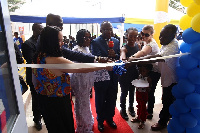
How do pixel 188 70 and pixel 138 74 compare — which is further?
pixel 138 74

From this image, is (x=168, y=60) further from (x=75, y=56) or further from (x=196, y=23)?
(x=75, y=56)

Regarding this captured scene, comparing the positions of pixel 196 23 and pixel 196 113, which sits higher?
pixel 196 23

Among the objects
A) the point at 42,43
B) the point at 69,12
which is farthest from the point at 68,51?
the point at 69,12

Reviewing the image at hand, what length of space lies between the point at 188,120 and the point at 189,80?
541mm

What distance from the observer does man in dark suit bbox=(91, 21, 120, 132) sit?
9.31 feet

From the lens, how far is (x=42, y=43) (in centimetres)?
174

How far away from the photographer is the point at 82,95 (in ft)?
8.68

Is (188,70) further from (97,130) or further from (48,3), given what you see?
(48,3)

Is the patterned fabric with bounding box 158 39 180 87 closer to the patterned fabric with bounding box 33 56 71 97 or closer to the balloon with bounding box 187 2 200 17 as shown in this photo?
the balloon with bounding box 187 2 200 17

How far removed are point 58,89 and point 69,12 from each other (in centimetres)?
424

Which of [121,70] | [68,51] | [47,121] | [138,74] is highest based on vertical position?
[68,51]

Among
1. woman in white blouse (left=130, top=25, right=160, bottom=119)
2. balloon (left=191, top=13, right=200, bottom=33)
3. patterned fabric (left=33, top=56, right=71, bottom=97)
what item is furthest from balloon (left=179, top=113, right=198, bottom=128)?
patterned fabric (left=33, top=56, right=71, bottom=97)

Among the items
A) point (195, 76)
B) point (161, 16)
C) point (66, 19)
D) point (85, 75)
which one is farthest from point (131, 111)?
point (161, 16)

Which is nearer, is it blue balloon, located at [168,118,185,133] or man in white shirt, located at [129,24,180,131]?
blue balloon, located at [168,118,185,133]
